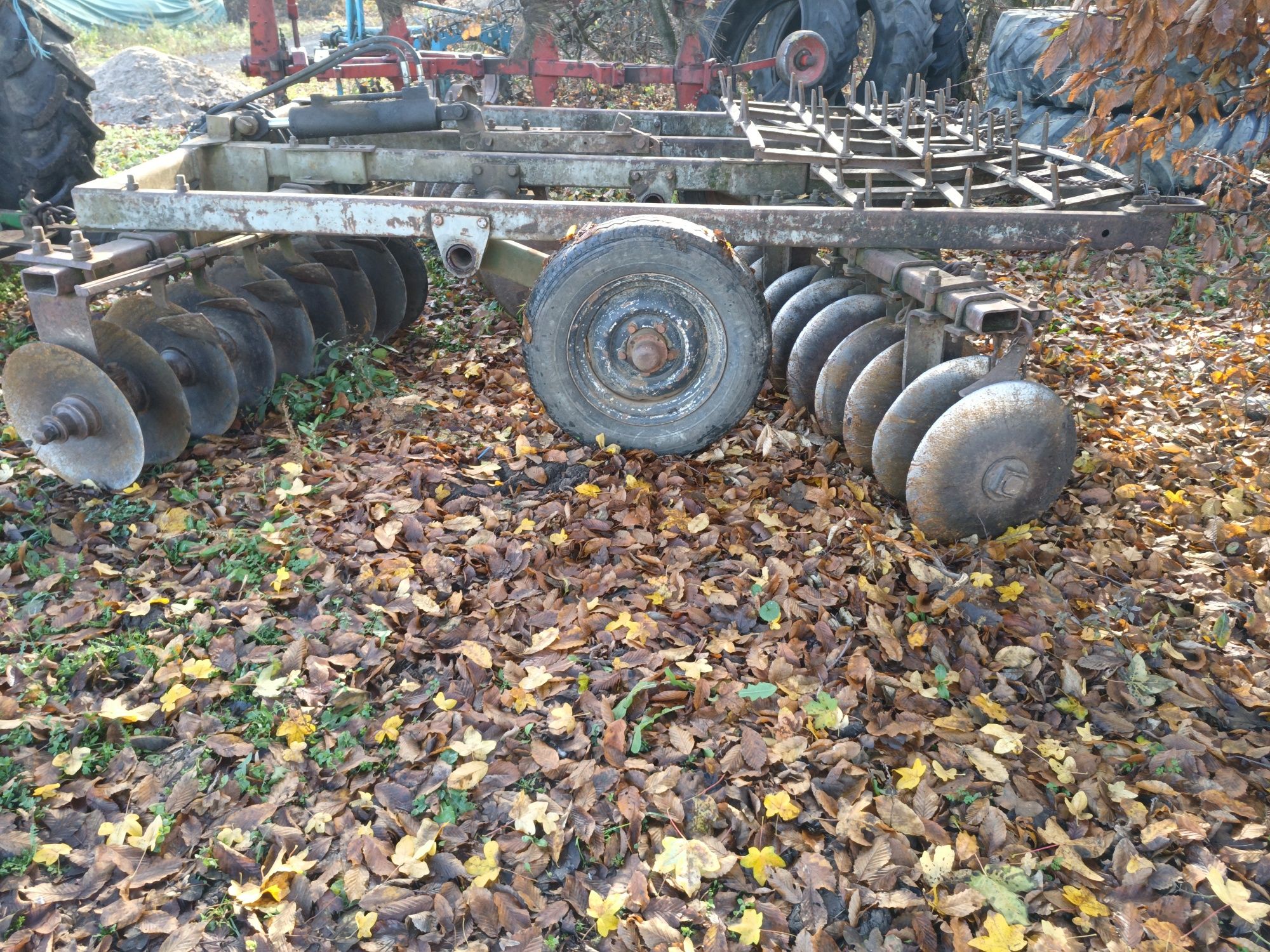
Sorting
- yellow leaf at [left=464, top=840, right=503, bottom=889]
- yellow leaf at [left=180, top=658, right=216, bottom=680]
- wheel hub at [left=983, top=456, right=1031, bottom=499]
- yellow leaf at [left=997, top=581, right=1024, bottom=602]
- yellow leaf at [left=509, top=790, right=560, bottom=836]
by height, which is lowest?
yellow leaf at [left=464, top=840, right=503, bottom=889]

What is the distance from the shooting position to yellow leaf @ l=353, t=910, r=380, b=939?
2.26m

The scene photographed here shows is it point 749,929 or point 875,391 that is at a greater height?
point 875,391

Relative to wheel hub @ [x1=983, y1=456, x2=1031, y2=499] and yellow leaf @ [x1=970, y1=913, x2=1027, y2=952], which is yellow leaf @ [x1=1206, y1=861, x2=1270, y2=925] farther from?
wheel hub @ [x1=983, y1=456, x2=1031, y2=499]

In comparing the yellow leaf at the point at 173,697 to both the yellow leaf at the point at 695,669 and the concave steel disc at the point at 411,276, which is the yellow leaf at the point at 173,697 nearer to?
the yellow leaf at the point at 695,669

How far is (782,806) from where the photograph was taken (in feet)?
8.35

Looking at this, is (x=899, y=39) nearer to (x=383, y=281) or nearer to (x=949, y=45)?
(x=949, y=45)

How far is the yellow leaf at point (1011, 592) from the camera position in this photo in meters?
3.31

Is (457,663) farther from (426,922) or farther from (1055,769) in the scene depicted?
(1055,769)

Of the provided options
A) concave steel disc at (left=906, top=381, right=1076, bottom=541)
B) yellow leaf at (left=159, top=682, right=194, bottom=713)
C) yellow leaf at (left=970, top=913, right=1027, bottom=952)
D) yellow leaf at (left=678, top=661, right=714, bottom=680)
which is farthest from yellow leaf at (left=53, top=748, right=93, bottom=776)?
concave steel disc at (left=906, top=381, right=1076, bottom=541)

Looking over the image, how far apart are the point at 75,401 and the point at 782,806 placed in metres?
3.11

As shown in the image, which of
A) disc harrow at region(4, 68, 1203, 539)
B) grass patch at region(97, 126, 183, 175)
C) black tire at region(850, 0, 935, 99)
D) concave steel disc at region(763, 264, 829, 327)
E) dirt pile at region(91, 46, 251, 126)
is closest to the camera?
disc harrow at region(4, 68, 1203, 539)

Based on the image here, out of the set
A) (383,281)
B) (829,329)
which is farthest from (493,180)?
(829,329)

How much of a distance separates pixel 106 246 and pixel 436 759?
274 cm

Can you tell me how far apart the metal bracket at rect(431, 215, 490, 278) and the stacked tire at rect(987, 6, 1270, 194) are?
16.9 ft
